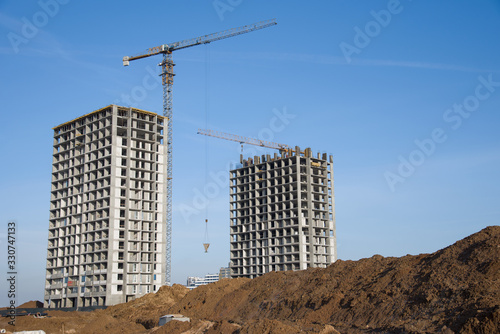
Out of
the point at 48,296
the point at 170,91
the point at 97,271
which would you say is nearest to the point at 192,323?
the point at 97,271

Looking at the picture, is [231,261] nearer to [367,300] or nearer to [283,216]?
[283,216]

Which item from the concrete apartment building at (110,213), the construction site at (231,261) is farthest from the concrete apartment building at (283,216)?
the concrete apartment building at (110,213)

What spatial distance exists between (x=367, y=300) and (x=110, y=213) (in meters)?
61.1

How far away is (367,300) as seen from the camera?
33.1 metres

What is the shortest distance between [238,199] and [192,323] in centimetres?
9063

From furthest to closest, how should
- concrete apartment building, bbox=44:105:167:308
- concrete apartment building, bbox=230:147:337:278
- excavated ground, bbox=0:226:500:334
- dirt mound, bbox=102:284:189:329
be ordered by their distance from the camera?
concrete apartment building, bbox=230:147:337:278 → concrete apartment building, bbox=44:105:167:308 → dirt mound, bbox=102:284:189:329 → excavated ground, bbox=0:226:500:334

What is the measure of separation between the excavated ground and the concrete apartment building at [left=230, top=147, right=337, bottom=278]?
6426 centimetres

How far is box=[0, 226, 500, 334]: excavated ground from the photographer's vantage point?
27.3 meters

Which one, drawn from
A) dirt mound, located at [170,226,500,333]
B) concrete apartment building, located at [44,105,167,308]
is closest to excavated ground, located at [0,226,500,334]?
A: dirt mound, located at [170,226,500,333]

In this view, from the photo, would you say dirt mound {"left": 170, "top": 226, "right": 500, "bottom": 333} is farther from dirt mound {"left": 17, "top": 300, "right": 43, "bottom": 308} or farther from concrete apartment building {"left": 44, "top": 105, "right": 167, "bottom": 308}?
dirt mound {"left": 17, "top": 300, "right": 43, "bottom": 308}

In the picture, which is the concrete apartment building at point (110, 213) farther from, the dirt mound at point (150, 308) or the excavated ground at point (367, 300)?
the excavated ground at point (367, 300)

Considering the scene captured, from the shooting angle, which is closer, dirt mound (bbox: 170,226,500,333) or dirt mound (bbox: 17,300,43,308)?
dirt mound (bbox: 170,226,500,333)

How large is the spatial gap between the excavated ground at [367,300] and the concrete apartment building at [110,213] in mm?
35189

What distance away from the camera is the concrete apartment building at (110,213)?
85125mm
